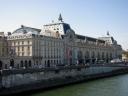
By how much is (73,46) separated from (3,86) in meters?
58.7

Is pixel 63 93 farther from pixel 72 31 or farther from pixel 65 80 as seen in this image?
pixel 72 31

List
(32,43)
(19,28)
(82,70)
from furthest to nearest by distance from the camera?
(19,28)
(32,43)
(82,70)

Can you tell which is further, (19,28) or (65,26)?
(65,26)

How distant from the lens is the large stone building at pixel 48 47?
77875mm

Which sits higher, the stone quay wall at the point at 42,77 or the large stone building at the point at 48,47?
the large stone building at the point at 48,47

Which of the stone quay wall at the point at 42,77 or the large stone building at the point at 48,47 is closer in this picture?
the stone quay wall at the point at 42,77

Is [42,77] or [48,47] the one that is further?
[48,47]

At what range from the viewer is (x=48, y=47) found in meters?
85.6

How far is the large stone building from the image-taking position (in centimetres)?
7788

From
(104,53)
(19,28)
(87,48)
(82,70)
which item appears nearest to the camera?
(82,70)

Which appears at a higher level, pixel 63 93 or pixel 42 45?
pixel 42 45

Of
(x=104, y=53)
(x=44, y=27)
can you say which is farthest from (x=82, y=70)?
(x=104, y=53)

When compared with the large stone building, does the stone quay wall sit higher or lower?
lower

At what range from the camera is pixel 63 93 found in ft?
160
